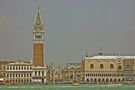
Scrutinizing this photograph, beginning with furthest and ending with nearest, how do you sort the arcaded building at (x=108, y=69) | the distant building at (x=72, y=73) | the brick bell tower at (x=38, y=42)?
the distant building at (x=72, y=73) < the arcaded building at (x=108, y=69) < the brick bell tower at (x=38, y=42)

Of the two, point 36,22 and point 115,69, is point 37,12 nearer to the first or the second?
point 36,22

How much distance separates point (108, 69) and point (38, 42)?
14.4 metres

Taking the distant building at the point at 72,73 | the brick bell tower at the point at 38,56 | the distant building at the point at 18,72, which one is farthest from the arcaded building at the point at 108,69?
the distant building at the point at 18,72

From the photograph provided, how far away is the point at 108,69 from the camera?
406ft

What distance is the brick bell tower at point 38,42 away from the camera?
120 metres

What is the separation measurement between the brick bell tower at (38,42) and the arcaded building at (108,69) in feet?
29.5

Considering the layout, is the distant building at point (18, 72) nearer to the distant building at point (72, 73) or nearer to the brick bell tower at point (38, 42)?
the brick bell tower at point (38, 42)

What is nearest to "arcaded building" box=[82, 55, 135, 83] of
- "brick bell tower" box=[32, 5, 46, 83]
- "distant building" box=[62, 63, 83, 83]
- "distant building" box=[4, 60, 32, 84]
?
"distant building" box=[62, 63, 83, 83]

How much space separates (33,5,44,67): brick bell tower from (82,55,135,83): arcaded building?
8989 mm

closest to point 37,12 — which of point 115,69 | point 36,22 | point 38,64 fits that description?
point 36,22

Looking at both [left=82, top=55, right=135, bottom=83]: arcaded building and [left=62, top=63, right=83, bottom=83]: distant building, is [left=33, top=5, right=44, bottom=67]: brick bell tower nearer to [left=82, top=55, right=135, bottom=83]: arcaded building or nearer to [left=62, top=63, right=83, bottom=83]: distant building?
[left=82, top=55, right=135, bottom=83]: arcaded building

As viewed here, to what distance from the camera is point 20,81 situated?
12294cm

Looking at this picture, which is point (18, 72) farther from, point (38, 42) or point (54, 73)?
point (54, 73)

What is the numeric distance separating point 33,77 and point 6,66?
684 centimetres
